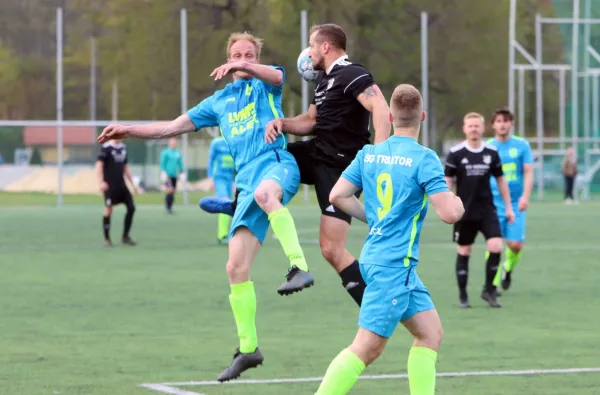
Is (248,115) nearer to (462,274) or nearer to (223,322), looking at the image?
(223,322)

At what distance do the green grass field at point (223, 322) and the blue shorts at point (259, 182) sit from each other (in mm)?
1058

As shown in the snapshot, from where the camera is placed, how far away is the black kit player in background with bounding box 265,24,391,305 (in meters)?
9.02

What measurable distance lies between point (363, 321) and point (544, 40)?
58.2m

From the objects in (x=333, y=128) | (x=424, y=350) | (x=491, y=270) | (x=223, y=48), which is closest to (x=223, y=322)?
(x=491, y=270)

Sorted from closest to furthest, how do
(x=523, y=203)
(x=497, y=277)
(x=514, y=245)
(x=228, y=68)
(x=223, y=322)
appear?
(x=228, y=68) < (x=223, y=322) < (x=497, y=277) < (x=523, y=203) < (x=514, y=245)

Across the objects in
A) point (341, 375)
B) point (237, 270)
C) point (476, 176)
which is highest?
point (476, 176)

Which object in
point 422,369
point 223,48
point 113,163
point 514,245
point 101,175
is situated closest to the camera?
point 422,369

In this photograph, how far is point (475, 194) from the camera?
13984mm

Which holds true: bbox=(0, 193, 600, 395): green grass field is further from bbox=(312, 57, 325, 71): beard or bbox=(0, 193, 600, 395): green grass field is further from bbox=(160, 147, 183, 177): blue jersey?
bbox=(160, 147, 183, 177): blue jersey

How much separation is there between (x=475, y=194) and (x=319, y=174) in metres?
5.07

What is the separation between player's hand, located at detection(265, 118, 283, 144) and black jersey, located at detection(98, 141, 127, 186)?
49.1ft

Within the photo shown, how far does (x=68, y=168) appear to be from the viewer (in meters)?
51.9

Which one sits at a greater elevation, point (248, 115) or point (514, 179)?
point (248, 115)

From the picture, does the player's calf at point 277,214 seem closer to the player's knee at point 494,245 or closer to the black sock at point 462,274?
the black sock at point 462,274
